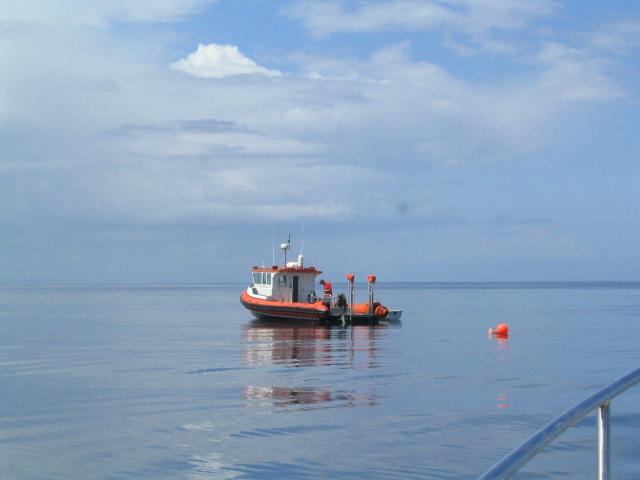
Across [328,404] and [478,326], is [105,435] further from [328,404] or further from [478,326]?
[478,326]

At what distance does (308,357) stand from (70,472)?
14.3 m

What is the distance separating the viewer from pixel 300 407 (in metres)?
14.5

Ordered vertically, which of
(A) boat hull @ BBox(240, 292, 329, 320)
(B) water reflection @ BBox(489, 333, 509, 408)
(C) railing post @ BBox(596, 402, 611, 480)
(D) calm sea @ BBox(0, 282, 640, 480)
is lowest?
(D) calm sea @ BBox(0, 282, 640, 480)

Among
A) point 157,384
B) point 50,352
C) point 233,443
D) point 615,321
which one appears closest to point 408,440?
point 233,443

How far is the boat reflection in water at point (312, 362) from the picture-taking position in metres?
15.7

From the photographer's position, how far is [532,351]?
26.7 metres

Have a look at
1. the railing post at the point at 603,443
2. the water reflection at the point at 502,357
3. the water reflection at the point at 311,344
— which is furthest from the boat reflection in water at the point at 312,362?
the railing post at the point at 603,443

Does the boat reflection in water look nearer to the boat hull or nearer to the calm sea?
the calm sea

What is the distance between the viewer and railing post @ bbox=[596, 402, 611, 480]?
2.68 m

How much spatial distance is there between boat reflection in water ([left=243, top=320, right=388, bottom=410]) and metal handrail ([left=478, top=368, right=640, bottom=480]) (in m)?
12.1

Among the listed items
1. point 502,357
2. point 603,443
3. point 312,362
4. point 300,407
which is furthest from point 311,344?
point 603,443

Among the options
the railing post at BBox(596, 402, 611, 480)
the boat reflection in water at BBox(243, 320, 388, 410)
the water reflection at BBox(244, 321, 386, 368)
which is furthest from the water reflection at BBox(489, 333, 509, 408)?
the railing post at BBox(596, 402, 611, 480)

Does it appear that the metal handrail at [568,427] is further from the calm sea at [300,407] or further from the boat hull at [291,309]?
the boat hull at [291,309]

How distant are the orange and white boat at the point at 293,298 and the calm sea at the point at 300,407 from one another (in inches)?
222
